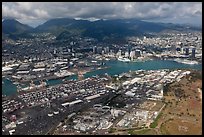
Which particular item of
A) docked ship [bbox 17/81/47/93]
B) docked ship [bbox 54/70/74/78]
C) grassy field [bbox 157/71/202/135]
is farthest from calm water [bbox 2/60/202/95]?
grassy field [bbox 157/71/202/135]

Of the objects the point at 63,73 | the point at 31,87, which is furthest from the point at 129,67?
the point at 31,87

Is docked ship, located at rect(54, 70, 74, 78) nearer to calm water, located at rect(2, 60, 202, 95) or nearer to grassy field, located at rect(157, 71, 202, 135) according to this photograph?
calm water, located at rect(2, 60, 202, 95)

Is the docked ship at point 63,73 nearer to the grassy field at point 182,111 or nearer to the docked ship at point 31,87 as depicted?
the docked ship at point 31,87

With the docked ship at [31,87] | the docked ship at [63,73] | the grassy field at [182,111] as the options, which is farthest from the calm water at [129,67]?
the grassy field at [182,111]

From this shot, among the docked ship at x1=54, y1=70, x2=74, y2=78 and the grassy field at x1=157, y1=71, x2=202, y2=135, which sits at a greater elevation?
the docked ship at x1=54, y1=70, x2=74, y2=78

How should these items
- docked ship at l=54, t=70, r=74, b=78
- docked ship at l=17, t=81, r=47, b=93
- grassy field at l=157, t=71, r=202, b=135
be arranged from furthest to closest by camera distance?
docked ship at l=54, t=70, r=74, b=78 → docked ship at l=17, t=81, r=47, b=93 → grassy field at l=157, t=71, r=202, b=135

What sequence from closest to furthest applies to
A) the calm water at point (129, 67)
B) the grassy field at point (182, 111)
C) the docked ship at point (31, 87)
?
the grassy field at point (182, 111) < the docked ship at point (31, 87) < the calm water at point (129, 67)

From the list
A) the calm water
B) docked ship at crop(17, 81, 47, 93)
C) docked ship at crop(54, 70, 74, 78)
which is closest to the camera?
docked ship at crop(17, 81, 47, 93)

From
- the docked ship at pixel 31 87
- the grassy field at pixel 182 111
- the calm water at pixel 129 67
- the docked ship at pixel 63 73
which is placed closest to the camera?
the grassy field at pixel 182 111

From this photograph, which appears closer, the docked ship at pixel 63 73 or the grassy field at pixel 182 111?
the grassy field at pixel 182 111

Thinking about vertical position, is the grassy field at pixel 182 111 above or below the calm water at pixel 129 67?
below

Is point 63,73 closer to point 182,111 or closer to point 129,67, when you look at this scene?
point 129,67

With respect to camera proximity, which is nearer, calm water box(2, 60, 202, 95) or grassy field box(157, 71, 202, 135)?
grassy field box(157, 71, 202, 135)
